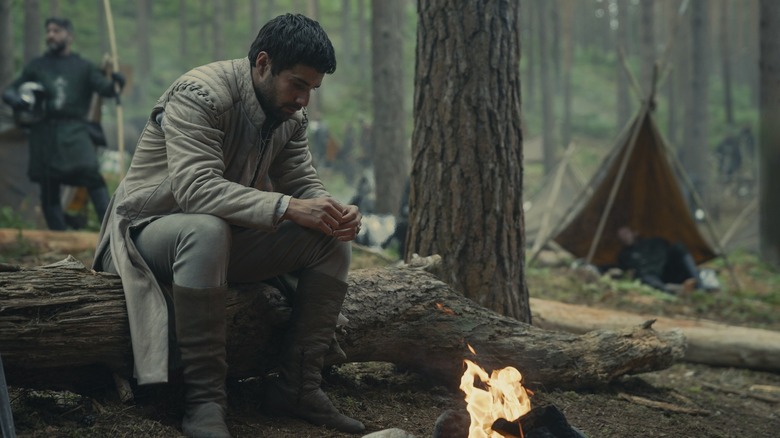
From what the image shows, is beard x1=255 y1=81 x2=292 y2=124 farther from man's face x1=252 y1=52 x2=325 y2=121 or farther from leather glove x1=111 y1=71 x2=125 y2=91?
leather glove x1=111 y1=71 x2=125 y2=91

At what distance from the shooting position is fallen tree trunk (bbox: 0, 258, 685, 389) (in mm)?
2957

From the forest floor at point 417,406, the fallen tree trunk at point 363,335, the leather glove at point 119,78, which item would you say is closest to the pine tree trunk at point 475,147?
the fallen tree trunk at point 363,335

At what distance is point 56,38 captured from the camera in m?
7.68

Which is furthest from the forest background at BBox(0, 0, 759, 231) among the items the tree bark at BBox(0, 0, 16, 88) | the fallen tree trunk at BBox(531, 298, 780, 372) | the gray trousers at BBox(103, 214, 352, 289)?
the fallen tree trunk at BBox(531, 298, 780, 372)

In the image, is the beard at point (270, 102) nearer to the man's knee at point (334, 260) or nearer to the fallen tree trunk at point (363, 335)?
the man's knee at point (334, 260)

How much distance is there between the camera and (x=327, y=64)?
3.13m

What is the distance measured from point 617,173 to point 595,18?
47481mm

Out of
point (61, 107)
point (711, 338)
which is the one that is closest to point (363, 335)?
point (711, 338)

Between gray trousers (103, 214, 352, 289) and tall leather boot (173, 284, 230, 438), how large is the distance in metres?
0.06

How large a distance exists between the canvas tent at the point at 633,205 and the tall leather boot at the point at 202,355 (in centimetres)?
724

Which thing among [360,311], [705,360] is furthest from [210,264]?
[705,360]

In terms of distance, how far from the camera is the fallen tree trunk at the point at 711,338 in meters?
5.62

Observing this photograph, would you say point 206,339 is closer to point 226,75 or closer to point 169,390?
point 169,390

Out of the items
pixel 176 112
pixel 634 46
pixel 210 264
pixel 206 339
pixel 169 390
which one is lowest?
pixel 169 390
